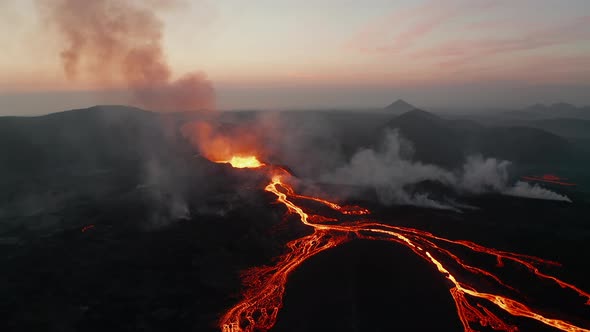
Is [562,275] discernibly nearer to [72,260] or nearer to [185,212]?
[185,212]

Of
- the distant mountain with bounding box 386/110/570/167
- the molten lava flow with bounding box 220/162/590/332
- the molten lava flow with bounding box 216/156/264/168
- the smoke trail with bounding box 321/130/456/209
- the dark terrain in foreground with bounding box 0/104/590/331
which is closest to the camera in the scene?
the molten lava flow with bounding box 220/162/590/332

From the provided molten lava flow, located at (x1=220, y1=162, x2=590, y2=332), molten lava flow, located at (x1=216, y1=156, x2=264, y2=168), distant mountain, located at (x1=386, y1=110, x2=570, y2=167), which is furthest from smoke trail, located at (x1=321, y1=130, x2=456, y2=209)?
distant mountain, located at (x1=386, y1=110, x2=570, y2=167)

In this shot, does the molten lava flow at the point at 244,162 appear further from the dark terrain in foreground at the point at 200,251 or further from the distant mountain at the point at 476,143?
the distant mountain at the point at 476,143

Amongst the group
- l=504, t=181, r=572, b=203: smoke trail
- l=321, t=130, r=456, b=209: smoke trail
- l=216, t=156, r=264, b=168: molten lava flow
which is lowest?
l=504, t=181, r=572, b=203: smoke trail

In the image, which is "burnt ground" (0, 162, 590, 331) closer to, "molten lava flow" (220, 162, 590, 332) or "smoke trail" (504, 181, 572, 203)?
"molten lava flow" (220, 162, 590, 332)

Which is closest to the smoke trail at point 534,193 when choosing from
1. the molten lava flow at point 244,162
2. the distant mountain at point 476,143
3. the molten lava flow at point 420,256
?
the distant mountain at point 476,143
